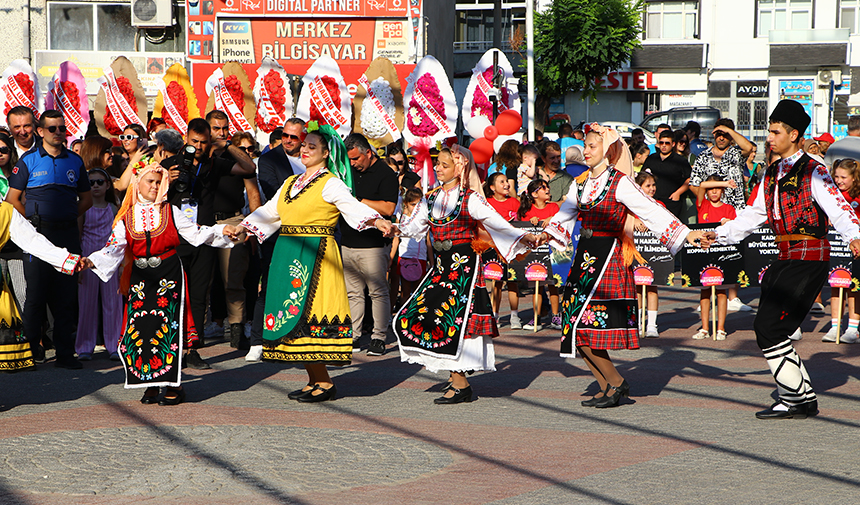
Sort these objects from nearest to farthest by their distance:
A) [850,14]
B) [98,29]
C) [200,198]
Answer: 1. [200,198]
2. [98,29]
3. [850,14]

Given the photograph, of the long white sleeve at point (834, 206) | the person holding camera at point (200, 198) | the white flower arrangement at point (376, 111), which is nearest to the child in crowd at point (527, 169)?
the white flower arrangement at point (376, 111)

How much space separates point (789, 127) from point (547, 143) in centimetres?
620

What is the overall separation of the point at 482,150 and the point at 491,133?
0.92 metres

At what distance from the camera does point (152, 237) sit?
270 inches

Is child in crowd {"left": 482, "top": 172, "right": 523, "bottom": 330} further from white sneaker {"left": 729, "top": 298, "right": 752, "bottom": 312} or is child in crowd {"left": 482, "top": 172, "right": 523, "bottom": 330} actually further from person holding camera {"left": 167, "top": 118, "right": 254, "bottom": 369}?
person holding camera {"left": 167, "top": 118, "right": 254, "bottom": 369}

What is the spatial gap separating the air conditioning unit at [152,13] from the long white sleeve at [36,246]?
26.2 metres

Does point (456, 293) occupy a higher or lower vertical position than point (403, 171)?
lower

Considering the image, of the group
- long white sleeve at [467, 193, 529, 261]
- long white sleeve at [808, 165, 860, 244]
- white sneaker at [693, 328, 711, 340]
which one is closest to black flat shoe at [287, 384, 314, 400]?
long white sleeve at [467, 193, 529, 261]

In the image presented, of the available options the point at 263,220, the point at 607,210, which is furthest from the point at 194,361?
the point at 607,210

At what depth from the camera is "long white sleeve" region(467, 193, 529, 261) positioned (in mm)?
7055

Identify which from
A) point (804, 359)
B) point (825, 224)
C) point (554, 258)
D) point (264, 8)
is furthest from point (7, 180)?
point (264, 8)

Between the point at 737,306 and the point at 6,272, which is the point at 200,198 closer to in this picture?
the point at 6,272

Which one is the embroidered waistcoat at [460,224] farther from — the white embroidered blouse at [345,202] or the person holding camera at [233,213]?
the person holding camera at [233,213]

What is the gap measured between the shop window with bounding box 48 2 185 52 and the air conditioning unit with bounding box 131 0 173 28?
745 mm
